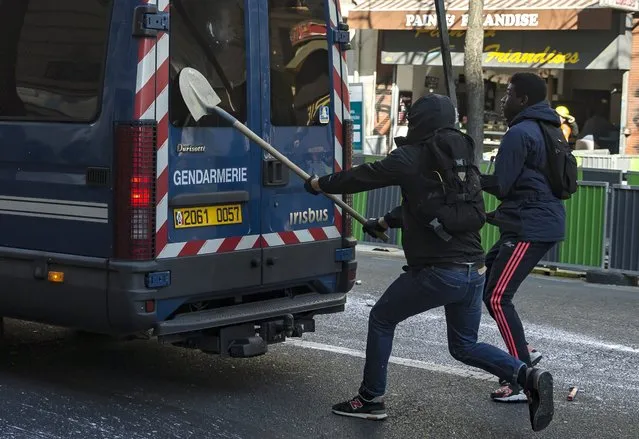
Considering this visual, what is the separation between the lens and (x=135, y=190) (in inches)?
234

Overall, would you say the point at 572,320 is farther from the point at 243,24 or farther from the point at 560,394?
the point at 243,24

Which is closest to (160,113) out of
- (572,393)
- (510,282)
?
(510,282)

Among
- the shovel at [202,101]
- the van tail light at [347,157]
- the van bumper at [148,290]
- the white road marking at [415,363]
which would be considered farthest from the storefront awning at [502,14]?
the shovel at [202,101]

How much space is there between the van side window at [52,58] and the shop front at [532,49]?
13.4m

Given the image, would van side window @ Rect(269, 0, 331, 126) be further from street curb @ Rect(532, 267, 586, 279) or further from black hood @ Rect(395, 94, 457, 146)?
street curb @ Rect(532, 267, 586, 279)

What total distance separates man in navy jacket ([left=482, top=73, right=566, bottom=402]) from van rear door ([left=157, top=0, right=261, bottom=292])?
1.42m

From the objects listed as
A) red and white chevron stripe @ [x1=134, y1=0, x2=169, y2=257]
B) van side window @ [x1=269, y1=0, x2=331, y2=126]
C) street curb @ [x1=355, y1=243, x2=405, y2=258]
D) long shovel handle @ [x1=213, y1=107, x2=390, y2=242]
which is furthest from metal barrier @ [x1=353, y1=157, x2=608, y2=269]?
red and white chevron stripe @ [x1=134, y1=0, x2=169, y2=257]

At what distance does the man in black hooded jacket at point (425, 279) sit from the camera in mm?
5805

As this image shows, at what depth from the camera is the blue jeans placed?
19.3 ft

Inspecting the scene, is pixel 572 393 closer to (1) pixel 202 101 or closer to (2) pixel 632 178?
(1) pixel 202 101

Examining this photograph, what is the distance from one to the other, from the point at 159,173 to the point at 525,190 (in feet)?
6.90

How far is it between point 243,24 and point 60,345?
8.96 feet

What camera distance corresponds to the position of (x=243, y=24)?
21.5 ft

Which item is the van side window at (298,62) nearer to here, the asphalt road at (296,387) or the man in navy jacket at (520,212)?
the man in navy jacket at (520,212)
